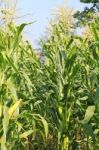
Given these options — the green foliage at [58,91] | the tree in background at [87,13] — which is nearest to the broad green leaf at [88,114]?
the green foliage at [58,91]

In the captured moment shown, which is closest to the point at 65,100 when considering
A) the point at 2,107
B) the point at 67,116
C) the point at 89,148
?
the point at 67,116

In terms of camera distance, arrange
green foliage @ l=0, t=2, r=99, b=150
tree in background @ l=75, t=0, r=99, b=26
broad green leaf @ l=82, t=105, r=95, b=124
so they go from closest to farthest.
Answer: broad green leaf @ l=82, t=105, r=95, b=124 → green foliage @ l=0, t=2, r=99, b=150 → tree in background @ l=75, t=0, r=99, b=26

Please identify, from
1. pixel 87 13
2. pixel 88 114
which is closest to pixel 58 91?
pixel 88 114

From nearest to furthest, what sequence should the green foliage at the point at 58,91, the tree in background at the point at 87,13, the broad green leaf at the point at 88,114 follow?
the broad green leaf at the point at 88,114 → the green foliage at the point at 58,91 → the tree in background at the point at 87,13

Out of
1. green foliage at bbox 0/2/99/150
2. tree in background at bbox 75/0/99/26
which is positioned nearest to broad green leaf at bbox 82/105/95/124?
green foliage at bbox 0/2/99/150

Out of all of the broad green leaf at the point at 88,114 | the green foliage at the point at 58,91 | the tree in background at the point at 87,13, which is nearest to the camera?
the broad green leaf at the point at 88,114

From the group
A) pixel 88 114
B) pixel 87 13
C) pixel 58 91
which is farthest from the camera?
pixel 87 13

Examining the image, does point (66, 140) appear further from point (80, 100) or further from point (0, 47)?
point (0, 47)

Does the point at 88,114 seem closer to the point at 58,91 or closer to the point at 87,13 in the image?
the point at 58,91

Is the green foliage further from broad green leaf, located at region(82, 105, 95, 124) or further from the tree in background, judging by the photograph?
the tree in background

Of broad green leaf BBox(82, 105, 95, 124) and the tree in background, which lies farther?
the tree in background

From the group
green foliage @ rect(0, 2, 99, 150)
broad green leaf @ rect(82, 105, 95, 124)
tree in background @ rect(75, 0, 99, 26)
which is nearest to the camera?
broad green leaf @ rect(82, 105, 95, 124)

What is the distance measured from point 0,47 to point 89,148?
148 cm

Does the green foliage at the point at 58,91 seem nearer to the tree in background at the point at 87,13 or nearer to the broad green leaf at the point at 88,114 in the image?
the broad green leaf at the point at 88,114
